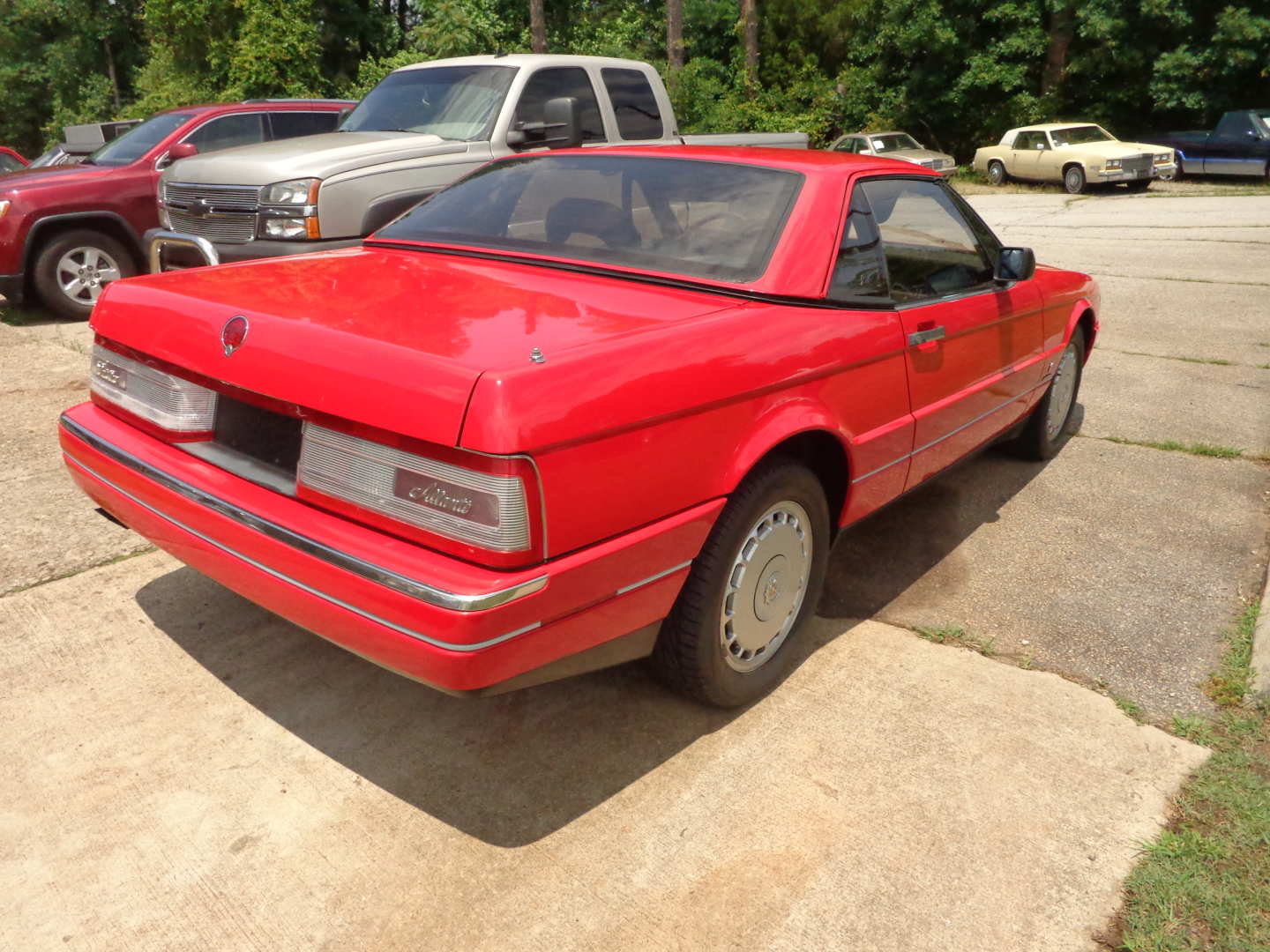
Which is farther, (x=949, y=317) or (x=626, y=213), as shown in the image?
(x=949, y=317)

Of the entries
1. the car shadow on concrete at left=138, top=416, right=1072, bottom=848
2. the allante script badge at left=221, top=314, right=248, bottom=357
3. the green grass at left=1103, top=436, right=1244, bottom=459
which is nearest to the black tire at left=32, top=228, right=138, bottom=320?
the car shadow on concrete at left=138, top=416, right=1072, bottom=848

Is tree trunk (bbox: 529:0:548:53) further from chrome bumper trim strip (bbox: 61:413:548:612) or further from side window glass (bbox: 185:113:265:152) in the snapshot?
chrome bumper trim strip (bbox: 61:413:548:612)

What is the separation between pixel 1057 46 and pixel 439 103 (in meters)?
25.3

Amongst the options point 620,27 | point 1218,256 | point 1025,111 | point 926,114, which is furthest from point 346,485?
point 620,27

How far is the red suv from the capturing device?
805 cm

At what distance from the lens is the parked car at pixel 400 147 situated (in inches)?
249

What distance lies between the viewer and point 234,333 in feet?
8.30

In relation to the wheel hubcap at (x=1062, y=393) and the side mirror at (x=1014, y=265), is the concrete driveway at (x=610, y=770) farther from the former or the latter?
the side mirror at (x=1014, y=265)

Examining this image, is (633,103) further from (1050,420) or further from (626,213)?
(626,213)

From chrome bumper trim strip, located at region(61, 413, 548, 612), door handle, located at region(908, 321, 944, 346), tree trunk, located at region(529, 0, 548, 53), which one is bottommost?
chrome bumper trim strip, located at region(61, 413, 548, 612)

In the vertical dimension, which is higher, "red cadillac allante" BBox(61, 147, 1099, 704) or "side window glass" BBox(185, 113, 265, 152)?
"side window glass" BBox(185, 113, 265, 152)

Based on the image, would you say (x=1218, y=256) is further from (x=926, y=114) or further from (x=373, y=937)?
(x=926, y=114)

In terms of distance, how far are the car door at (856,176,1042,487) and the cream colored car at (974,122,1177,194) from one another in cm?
1896

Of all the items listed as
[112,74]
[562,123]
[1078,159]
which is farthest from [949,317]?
[112,74]
